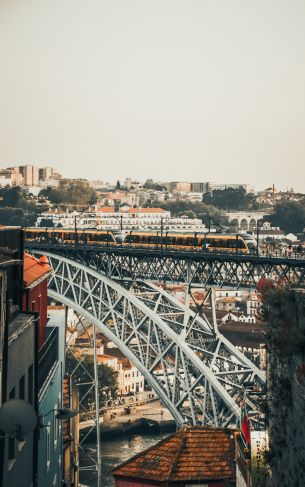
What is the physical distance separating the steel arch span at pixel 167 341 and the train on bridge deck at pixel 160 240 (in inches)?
115

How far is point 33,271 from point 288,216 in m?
120

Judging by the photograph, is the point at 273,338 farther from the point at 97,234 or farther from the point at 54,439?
the point at 97,234

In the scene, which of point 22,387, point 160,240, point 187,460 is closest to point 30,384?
point 22,387

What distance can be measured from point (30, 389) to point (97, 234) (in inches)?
1596

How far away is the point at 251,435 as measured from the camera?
1577 cm

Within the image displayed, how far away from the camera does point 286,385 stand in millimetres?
13141

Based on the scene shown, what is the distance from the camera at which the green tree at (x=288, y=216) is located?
135750mm

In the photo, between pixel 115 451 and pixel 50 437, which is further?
pixel 115 451

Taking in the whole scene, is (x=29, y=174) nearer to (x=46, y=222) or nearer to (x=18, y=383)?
(x=46, y=222)

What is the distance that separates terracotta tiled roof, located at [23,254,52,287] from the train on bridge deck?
72.4 feet

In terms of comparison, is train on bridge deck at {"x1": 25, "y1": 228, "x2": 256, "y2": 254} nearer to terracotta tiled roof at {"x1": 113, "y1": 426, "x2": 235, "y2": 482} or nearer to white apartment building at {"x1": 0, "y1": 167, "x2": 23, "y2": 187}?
terracotta tiled roof at {"x1": 113, "y1": 426, "x2": 235, "y2": 482}

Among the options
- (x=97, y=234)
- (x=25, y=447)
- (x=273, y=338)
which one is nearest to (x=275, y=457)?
(x=273, y=338)

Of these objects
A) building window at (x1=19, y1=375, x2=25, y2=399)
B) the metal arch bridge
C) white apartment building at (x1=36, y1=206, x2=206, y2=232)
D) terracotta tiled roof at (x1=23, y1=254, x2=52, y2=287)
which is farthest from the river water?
white apartment building at (x1=36, y1=206, x2=206, y2=232)

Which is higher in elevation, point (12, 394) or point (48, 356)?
point (12, 394)
